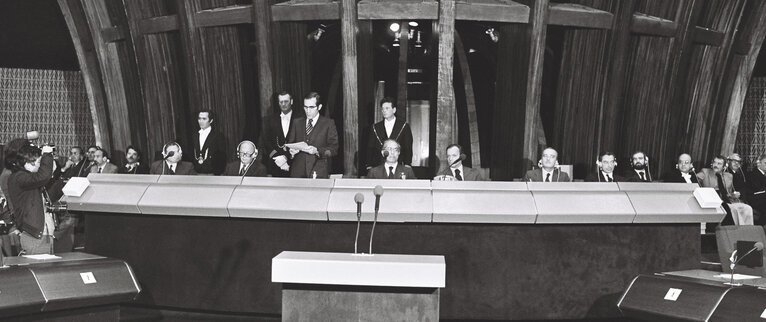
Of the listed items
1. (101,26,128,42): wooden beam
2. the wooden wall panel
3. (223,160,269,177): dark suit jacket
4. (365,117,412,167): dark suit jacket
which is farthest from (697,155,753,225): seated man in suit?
(101,26,128,42): wooden beam

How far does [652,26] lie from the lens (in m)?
11.1

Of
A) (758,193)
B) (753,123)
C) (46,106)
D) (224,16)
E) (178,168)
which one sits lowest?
(753,123)

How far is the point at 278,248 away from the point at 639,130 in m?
7.79

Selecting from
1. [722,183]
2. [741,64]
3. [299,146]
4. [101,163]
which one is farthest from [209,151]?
[741,64]

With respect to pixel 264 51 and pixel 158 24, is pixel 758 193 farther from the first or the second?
pixel 158 24

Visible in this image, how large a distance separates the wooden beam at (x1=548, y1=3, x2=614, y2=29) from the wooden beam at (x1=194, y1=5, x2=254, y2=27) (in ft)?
13.6

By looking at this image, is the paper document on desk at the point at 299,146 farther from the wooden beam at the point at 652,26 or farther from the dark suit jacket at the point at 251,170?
the wooden beam at the point at 652,26

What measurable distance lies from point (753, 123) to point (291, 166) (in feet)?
33.1

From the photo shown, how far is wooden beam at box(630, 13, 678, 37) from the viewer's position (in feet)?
36.4

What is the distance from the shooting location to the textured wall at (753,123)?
13992mm

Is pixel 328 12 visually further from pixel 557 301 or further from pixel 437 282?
pixel 437 282

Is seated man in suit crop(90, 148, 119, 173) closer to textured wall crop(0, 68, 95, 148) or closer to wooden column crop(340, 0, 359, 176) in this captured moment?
wooden column crop(340, 0, 359, 176)

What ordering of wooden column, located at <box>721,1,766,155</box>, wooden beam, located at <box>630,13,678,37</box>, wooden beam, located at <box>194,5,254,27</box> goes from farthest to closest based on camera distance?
wooden column, located at <box>721,1,766,155</box> < wooden beam, located at <box>630,13,678,37</box> < wooden beam, located at <box>194,5,254,27</box>

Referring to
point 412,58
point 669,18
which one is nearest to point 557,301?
point 669,18
